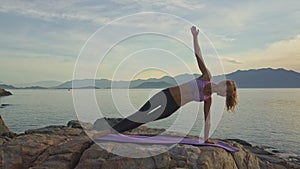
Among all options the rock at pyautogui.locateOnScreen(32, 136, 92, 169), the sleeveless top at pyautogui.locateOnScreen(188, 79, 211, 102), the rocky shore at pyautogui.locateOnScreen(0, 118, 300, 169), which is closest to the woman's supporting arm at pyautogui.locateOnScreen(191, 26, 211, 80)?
the sleeveless top at pyautogui.locateOnScreen(188, 79, 211, 102)

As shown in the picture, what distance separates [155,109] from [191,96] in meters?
1.00

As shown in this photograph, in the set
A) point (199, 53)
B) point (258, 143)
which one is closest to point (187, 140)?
point (199, 53)

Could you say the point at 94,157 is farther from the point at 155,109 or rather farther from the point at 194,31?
the point at 194,31

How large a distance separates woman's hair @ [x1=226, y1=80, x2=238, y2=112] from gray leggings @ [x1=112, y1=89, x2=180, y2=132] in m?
1.32

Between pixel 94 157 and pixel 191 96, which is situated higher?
pixel 191 96

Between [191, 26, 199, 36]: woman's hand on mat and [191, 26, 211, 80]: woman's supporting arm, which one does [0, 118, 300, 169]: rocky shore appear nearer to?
[191, 26, 211, 80]: woman's supporting arm

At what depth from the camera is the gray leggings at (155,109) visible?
9625mm

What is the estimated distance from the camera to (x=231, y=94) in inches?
372

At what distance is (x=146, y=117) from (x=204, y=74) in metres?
1.87

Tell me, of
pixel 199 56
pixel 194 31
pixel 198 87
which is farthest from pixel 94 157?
pixel 194 31

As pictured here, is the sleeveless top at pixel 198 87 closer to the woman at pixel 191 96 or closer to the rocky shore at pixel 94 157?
the woman at pixel 191 96

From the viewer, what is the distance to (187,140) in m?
10.1

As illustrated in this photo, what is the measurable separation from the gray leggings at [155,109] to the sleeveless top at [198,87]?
23.0 inches

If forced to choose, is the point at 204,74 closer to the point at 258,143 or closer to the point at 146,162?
the point at 146,162
